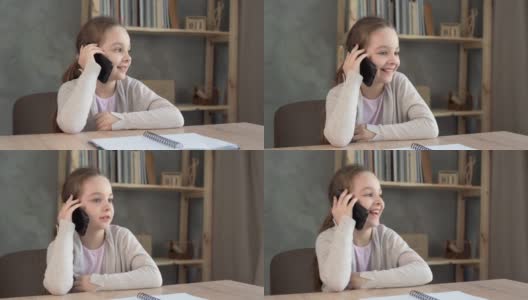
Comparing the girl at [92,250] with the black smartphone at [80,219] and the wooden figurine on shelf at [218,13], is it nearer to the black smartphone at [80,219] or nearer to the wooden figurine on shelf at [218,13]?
the black smartphone at [80,219]

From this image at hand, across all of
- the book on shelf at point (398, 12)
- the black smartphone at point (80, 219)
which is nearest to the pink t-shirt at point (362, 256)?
the book on shelf at point (398, 12)

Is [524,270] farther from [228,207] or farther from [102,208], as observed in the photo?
[102,208]

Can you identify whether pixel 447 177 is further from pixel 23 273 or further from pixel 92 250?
pixel 23 273

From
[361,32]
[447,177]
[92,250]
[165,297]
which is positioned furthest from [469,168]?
[92,250]

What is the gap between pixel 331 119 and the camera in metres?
1.73

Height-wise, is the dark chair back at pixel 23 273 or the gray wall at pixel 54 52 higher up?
the gray wall at pixel 54 52

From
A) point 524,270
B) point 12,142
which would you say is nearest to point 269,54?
point 12,142

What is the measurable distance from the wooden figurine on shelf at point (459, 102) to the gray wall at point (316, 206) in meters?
0.10

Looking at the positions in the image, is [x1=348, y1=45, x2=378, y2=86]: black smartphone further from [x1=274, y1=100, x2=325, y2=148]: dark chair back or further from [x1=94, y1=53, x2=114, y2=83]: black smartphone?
[x1=94, y1=53, x2=114, y2=83]: black smartphone

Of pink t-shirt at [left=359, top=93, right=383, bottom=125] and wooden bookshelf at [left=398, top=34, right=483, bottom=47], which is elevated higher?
wooden bookshelf at [left=398, top=34, right=483, bottom=47]

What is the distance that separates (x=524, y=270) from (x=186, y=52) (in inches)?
34.5

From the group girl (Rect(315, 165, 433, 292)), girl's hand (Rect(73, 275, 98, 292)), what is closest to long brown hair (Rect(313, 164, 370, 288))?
girl (Rect(315, 165, 433, 292))

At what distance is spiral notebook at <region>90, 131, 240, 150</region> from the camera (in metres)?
→ 1.65

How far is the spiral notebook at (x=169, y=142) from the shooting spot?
165cm
